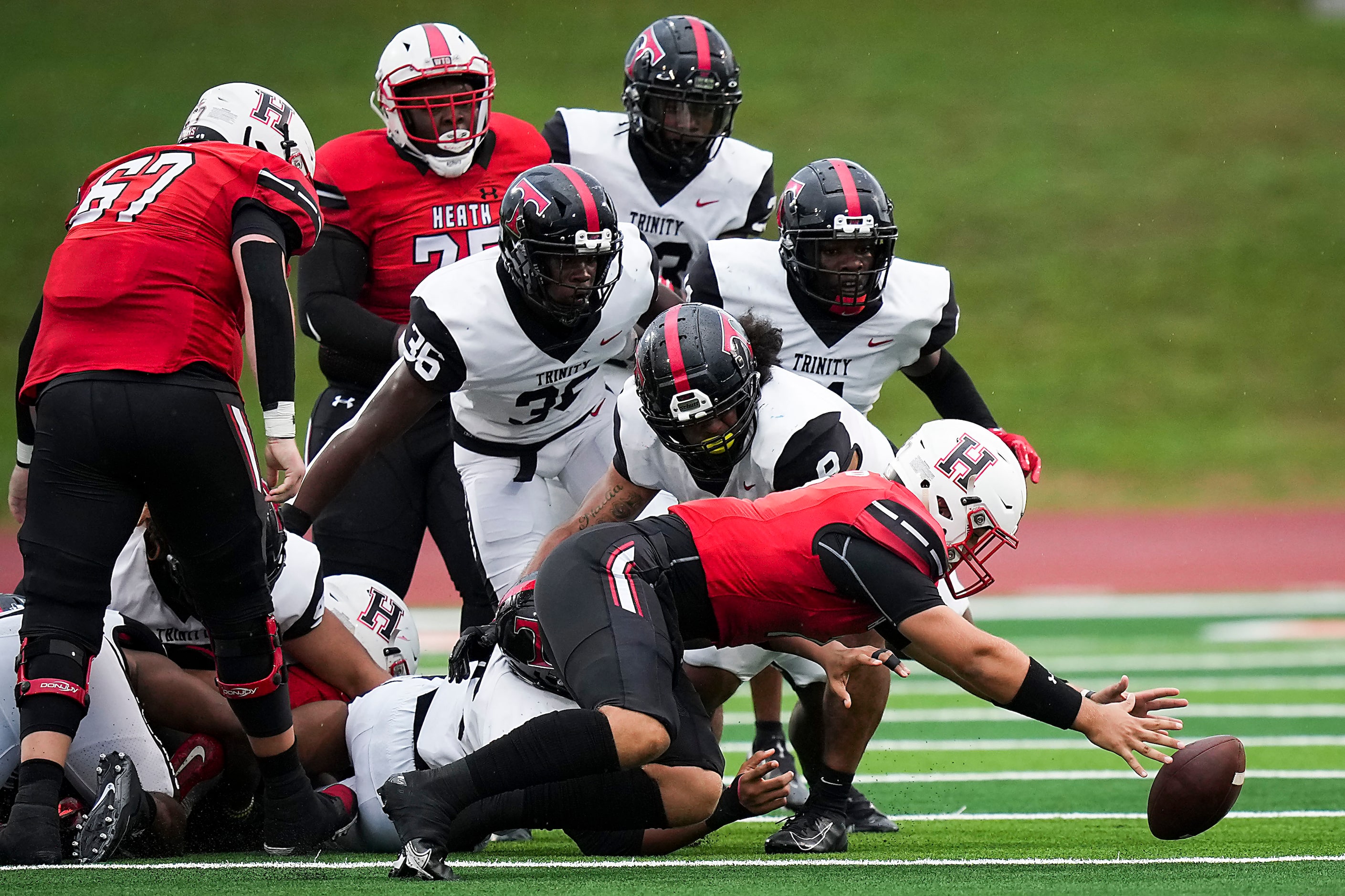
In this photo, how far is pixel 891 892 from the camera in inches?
141

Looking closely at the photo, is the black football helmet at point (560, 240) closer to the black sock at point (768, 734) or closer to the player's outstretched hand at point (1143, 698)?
the black sock at point (768, 734)

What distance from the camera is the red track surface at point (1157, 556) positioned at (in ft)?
40.1

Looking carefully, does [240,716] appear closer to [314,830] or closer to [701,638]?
[314,830]

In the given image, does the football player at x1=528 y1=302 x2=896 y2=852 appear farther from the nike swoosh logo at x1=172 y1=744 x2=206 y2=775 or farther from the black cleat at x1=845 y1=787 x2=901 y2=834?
the nike swoosh logo at x1=172 y1=744 x2=206 y2=775

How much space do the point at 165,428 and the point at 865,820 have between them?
2381 mm

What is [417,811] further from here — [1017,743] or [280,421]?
[1017,743]

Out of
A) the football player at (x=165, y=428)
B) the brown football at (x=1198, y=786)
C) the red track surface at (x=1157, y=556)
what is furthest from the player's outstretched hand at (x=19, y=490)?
the red track surface at (x=1157, y=556)

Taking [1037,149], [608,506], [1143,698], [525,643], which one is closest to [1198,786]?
[1143,698]

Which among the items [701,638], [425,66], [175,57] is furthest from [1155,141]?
[701,638]

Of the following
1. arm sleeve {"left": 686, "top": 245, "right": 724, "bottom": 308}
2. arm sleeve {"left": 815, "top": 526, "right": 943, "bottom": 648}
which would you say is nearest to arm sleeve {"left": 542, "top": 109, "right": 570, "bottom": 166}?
arm sleeve {"left": 686, "top": 245, "right": 724, "bottom": 308}

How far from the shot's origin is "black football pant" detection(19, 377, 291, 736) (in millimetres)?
4008

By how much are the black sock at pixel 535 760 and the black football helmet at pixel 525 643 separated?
38 cm

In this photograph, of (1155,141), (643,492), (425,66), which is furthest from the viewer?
(1155,141)

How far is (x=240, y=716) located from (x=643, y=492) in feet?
4.22
